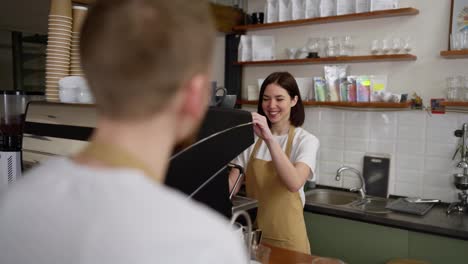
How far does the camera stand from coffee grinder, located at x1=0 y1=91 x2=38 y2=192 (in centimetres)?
148

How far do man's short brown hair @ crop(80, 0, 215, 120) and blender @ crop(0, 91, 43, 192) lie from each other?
1144 mm

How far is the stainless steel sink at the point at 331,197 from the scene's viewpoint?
3.03 metres

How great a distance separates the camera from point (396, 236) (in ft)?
7.86

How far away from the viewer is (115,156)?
20.0 inches

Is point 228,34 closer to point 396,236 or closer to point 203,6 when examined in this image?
point 396,236

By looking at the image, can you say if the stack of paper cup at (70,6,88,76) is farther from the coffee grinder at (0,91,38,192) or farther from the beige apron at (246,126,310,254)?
the beige apron at (246,126,310,254)

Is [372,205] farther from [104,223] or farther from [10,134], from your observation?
[104,223]

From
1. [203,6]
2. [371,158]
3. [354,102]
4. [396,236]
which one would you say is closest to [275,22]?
[354,102]

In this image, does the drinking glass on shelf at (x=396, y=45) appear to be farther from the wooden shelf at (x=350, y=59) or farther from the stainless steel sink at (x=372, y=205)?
the stainless steel sink at (x=372, y=205)

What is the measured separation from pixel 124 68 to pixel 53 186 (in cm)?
16

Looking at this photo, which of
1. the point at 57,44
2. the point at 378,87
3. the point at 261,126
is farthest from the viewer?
the point at 378,87

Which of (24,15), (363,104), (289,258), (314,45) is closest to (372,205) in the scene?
(363,104)

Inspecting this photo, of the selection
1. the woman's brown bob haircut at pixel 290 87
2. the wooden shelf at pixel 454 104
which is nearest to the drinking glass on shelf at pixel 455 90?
the wooden shelf at pixel 454 104

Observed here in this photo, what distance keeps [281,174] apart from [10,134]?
3.63ft
